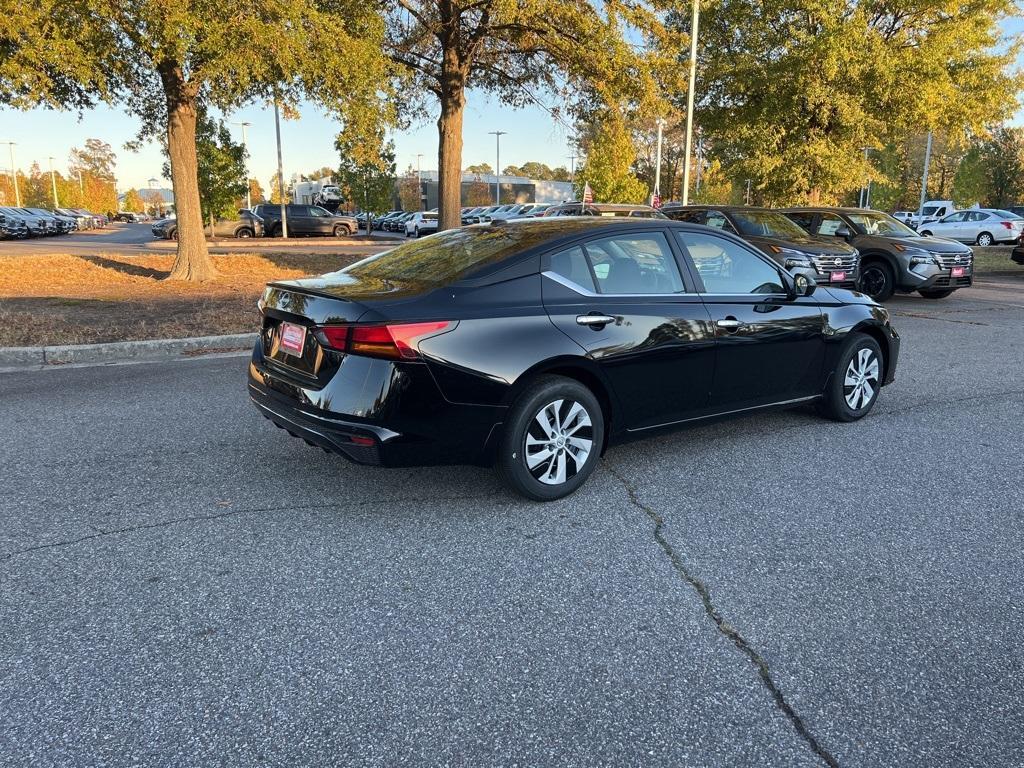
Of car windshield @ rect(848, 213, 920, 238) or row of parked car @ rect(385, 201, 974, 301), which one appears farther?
car windshield @ rect(848, 213, 920, 238)

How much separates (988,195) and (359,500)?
7402 centimetres

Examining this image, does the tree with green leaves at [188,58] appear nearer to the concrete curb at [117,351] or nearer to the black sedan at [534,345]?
the concrete curb at [117,351]

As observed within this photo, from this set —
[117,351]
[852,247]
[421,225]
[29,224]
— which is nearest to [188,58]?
[117,351]

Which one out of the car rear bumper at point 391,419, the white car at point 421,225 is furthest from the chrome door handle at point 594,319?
the white car at point 421,225

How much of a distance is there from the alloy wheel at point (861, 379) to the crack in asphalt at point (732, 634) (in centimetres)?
235

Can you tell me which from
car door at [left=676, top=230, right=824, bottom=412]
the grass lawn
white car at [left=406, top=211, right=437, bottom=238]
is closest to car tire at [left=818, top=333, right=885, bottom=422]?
car door at [left=676, top=230, right=824, bottom=412]

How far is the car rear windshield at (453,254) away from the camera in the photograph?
4.07 m

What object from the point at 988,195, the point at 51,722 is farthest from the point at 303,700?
the point at 988,195

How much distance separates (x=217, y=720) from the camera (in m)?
2.37

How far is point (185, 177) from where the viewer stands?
13.8m

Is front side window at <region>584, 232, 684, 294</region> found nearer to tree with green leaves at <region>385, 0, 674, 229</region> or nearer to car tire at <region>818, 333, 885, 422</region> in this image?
car tire at <region>818, 333, 885, 422</region>

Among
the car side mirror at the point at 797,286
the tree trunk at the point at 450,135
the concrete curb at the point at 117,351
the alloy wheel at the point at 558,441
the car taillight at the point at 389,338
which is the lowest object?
the concrete curb at the point at 117,351

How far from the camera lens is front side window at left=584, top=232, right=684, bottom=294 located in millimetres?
4309

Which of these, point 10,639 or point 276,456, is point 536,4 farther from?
point 10,639
